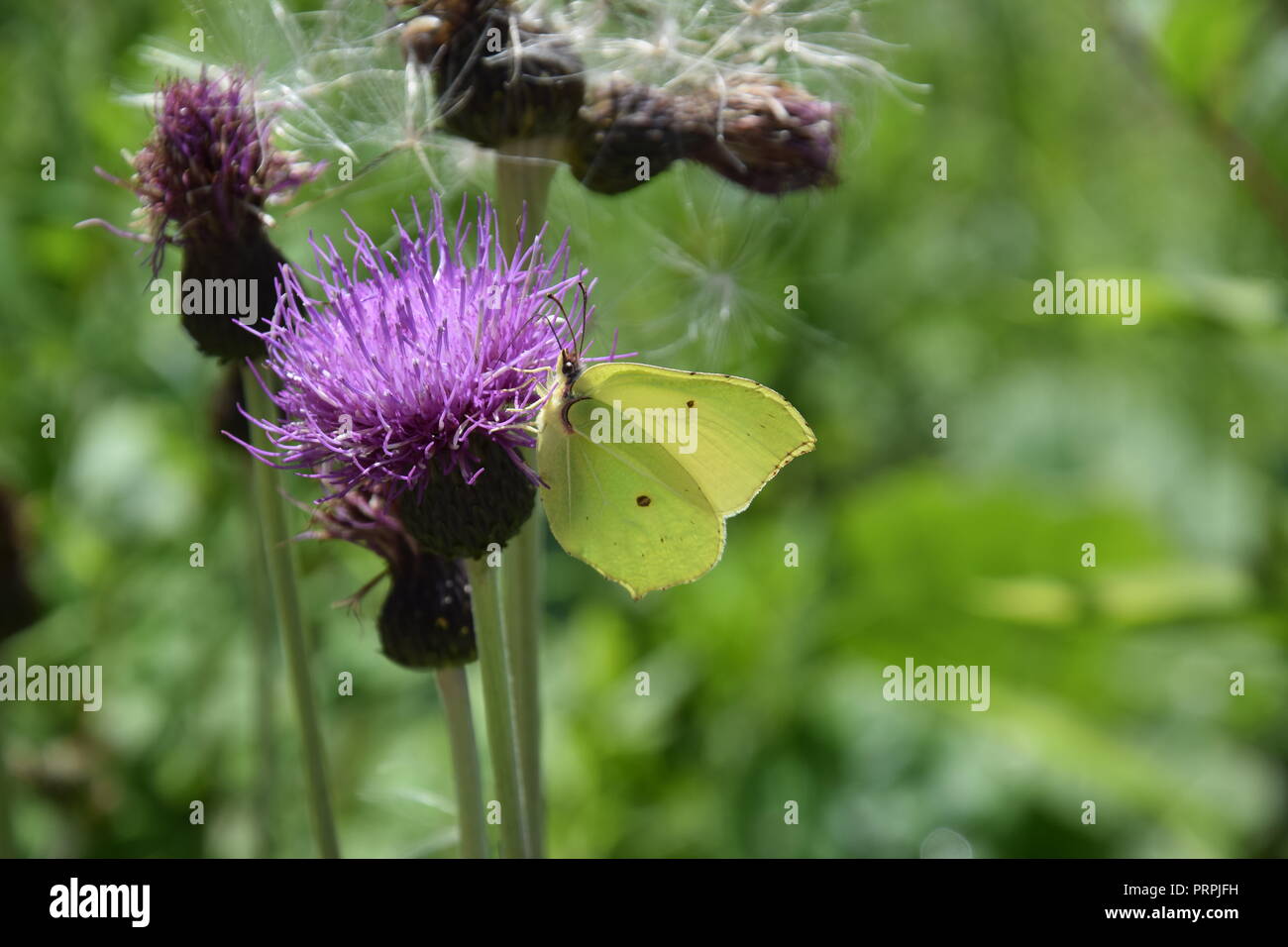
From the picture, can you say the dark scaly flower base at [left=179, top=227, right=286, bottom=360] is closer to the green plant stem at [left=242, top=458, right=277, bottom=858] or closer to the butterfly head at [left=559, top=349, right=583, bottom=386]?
the butterfly head at [left=559, top=349, right=583, bottom=386]

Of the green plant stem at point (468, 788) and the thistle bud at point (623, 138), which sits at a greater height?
the thistle bud at point (623, 138)

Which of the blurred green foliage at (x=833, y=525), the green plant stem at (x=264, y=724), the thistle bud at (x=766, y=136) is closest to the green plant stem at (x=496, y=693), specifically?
the blurred green foliage at (x=833, y=525)

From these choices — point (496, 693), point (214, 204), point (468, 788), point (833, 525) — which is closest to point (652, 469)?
point (496, 693)

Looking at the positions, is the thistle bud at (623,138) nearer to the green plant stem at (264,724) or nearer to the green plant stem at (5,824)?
the green plant stem at (264,724)

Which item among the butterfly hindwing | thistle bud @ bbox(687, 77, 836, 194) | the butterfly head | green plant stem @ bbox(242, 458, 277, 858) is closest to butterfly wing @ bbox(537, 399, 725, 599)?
the butterfly hindwing

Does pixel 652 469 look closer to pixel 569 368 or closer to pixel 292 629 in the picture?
pixel 569 368
